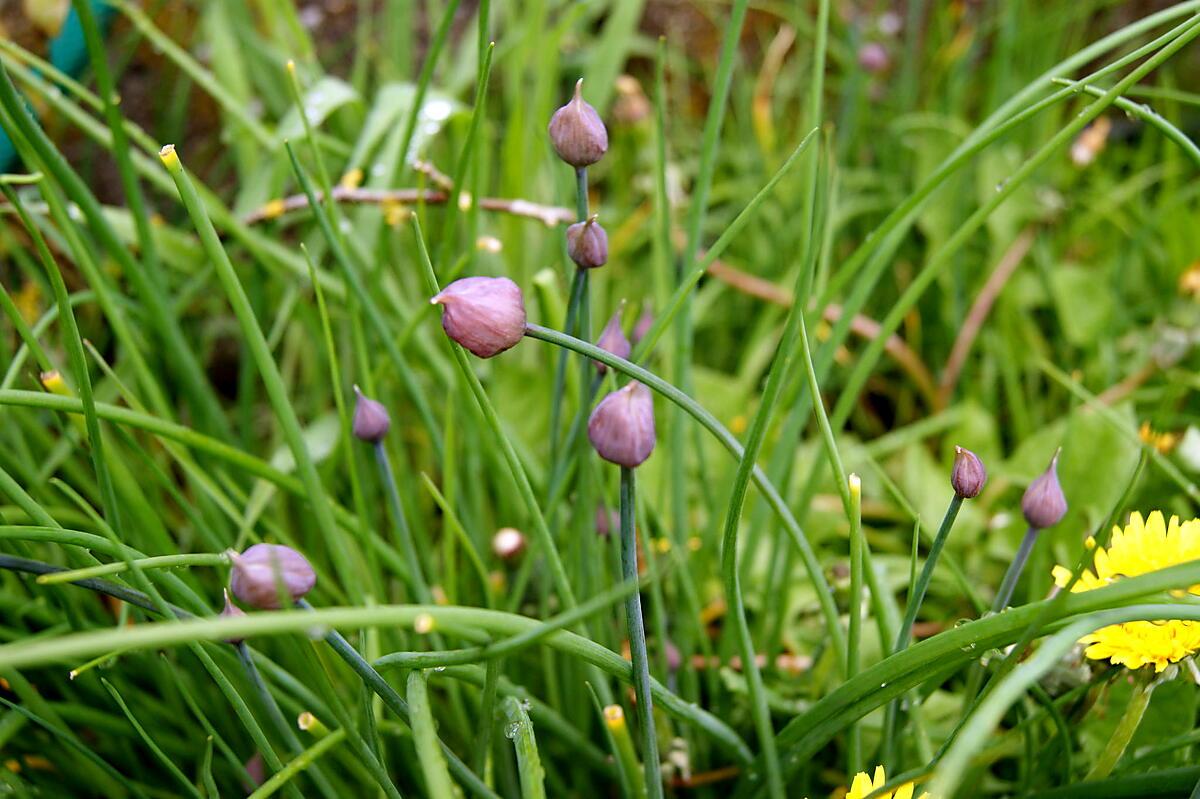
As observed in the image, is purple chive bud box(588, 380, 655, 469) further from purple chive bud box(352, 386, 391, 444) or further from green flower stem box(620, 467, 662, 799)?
purple chive bud box(352, 386, 391, 444)

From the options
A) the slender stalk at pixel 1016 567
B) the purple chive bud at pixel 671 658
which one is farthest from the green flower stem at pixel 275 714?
the slender stalk at pixel 1016 567

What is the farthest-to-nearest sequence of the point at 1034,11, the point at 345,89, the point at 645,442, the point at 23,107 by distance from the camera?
the point at 1034,11, the point at 345,89, the point at 23,107, the point at 645,442

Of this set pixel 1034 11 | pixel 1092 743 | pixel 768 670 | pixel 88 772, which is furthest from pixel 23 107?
pixel 1034 11

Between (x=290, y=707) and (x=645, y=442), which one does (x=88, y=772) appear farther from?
(x=645, y=442)

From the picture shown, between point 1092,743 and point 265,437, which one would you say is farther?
point 265,437

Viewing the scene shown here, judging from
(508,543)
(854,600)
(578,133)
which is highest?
(578,133)

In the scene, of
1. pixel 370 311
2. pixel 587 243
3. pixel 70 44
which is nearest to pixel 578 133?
pixel 587 243

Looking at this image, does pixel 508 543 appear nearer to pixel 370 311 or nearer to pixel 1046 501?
pixel 370 311
